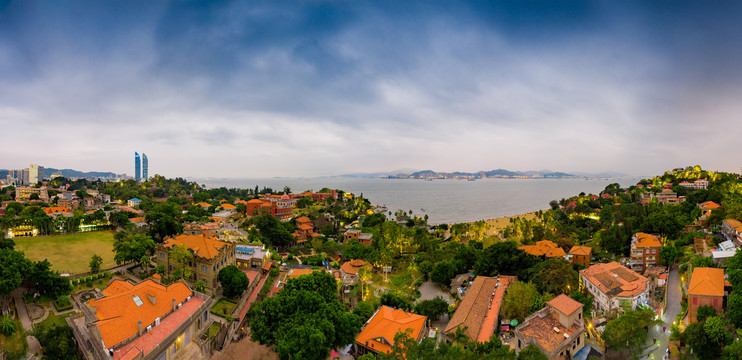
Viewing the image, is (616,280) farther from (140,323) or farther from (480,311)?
(140,323)

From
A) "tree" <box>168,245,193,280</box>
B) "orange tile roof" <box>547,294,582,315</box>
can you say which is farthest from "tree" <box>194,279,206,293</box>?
"orange tile roof" <box>547,294,582,315</box>

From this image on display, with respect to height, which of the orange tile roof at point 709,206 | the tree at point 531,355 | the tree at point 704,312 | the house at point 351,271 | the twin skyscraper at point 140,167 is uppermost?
the twin skyscraper at point 140,167

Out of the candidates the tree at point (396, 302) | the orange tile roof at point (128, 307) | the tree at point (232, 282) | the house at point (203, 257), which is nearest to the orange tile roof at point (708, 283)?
the tree at point (396, 302)

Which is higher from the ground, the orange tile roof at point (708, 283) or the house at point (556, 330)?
the orange tile roof at point (708, 283)

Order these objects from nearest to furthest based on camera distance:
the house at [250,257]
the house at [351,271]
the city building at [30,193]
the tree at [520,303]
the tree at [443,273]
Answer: the tree at [520,303]
the tree at [443,273]
the house at [250,257]
the house at [351,271]
the city building at [30,193]

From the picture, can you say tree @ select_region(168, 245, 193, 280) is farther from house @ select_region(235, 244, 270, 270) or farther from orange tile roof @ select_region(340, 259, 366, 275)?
orange tile roof @ select_region(340, 259, 366, 275)

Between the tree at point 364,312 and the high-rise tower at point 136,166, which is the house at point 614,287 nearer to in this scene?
the tree at point 364,312

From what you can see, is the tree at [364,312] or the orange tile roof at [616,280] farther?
the orange tile roof at [616,280]
